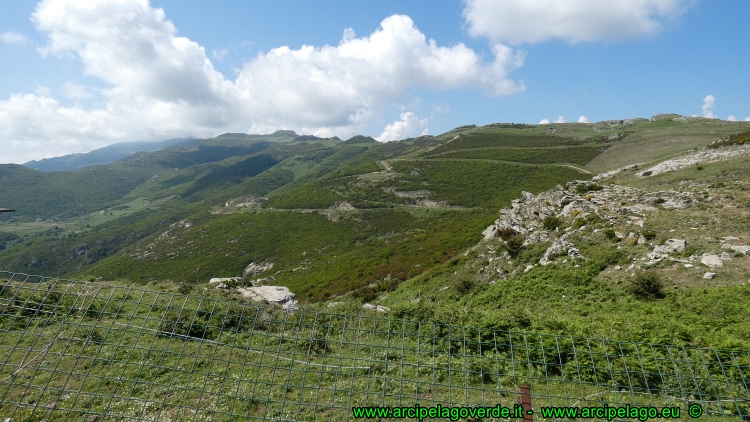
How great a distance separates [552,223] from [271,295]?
68.2 ft

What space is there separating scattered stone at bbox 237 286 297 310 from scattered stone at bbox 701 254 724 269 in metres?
20.2

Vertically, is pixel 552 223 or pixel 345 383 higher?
pixel 552 223

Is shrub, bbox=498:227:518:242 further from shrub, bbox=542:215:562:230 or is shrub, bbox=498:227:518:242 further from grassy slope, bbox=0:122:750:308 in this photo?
grassy slope, bbox=0:122:750:308

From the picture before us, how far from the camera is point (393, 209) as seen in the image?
3295 inches

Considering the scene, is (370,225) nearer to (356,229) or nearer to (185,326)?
(356,229)

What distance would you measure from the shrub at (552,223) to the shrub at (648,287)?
10.2 metres

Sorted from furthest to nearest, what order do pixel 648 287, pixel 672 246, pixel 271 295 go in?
pixel 271 295 < pixel 672 246 < pixel 648 287

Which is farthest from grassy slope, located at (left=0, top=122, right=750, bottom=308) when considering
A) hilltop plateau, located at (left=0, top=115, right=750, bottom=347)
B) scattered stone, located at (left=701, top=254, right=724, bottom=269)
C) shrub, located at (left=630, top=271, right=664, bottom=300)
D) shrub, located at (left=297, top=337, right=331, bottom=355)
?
shrub, located at (left=297, top=337, right=331, bottom=355)

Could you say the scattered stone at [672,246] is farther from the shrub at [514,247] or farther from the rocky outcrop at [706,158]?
the rocky outcrop at [706,158]

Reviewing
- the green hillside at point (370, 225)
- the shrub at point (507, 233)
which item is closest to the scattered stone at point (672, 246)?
the shrub at point (507, 233)

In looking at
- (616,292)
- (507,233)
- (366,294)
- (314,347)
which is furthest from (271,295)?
(507,233)

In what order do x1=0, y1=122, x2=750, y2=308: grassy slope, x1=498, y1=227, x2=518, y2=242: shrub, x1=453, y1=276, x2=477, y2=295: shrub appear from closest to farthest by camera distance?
x1=453, y1=276, x2=477, y2=295: shrub < x1=498, y1=227, x2=518, y2=242: shrub < x1=0, y1=122, x2=750, y2=308: grassy slope

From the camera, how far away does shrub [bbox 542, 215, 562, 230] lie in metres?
23.2

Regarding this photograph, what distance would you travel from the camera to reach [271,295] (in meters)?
19.6
